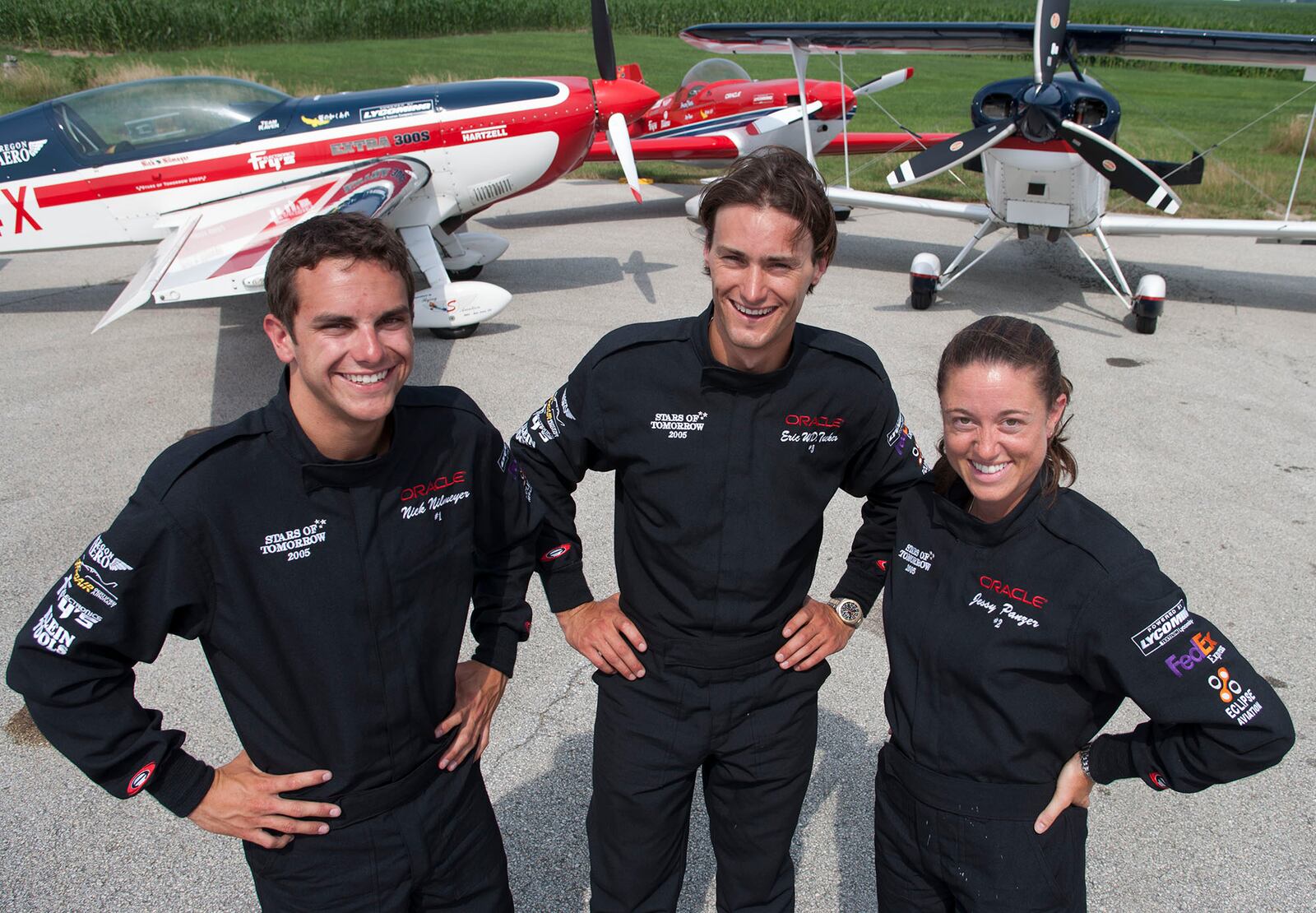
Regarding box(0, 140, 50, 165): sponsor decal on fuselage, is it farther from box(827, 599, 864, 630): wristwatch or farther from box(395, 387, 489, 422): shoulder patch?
box(827, 599, 864, 630): wristwatch

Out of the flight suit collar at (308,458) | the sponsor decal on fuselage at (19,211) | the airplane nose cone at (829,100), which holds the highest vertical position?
the flight suit collar at (308,458)

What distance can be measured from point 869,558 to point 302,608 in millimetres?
1306

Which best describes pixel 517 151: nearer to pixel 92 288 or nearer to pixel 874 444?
pixel 92 288

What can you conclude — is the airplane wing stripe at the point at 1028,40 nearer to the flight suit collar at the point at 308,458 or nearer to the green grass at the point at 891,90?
the green grass at the point at 891,90

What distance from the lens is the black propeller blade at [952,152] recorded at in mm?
8344

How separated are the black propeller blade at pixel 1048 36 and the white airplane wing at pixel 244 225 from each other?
551 centimetres

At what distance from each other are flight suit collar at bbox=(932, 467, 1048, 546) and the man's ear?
125 centimetres

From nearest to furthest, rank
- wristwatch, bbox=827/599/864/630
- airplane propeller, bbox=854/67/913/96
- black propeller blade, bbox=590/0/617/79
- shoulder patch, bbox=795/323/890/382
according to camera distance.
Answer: shoulder patch, bbox=795/323/890/382 → wristwatch, bbox=827/599/864/630 → black propeller blade, bbox=590/0/617/79 → airplane propeller, bbox=854/67/913/96

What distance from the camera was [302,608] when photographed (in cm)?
163

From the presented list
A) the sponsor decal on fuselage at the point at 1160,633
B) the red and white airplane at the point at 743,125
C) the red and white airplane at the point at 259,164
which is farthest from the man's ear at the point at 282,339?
the red and white airplane at the point at 743,125

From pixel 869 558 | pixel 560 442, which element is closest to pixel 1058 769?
pixel 869 558

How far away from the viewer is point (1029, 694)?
66.6 inches

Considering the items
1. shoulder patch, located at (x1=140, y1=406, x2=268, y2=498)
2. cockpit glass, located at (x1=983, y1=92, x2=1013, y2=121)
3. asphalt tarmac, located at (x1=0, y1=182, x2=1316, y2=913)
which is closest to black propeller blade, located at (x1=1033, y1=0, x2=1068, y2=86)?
cockpit glass, located at (x1=983, y1=92, x2=1013, y2=121)

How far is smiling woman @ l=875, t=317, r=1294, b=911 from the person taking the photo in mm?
1554
